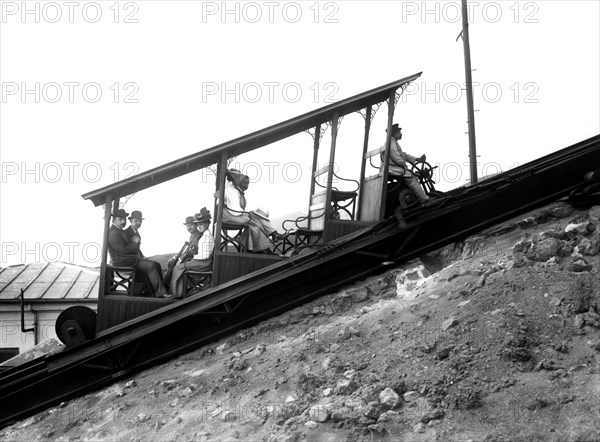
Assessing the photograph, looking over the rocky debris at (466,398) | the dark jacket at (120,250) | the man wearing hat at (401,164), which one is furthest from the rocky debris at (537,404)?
the dark jacket at (120,250)

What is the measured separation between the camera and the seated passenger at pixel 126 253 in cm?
1140

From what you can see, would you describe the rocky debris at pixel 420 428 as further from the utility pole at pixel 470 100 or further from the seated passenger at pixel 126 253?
the utility pole at pixel 470 100

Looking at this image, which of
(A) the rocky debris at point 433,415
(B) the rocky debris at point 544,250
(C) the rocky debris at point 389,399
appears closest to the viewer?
(A) the rocky debris at point 433,415

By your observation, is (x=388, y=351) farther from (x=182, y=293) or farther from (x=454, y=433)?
(x=182, y=293)

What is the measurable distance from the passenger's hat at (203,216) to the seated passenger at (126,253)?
1.01 metres

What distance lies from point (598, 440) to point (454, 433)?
146cm

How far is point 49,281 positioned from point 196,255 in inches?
545

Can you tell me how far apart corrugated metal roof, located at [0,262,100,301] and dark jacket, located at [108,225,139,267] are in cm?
1116

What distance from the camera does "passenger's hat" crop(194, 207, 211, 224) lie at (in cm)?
1172

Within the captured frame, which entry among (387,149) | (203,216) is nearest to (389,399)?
(387,149)

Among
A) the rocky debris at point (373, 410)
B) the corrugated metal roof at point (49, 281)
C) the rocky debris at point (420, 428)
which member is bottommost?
the corrugated metal roof at point (49, 281)

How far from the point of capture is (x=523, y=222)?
39.3ft

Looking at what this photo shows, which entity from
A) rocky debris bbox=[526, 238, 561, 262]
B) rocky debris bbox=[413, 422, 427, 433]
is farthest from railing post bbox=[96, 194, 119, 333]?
rocky debris bbox=[526, 238, 561, 262]

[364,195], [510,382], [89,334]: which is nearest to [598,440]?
[510,382]
